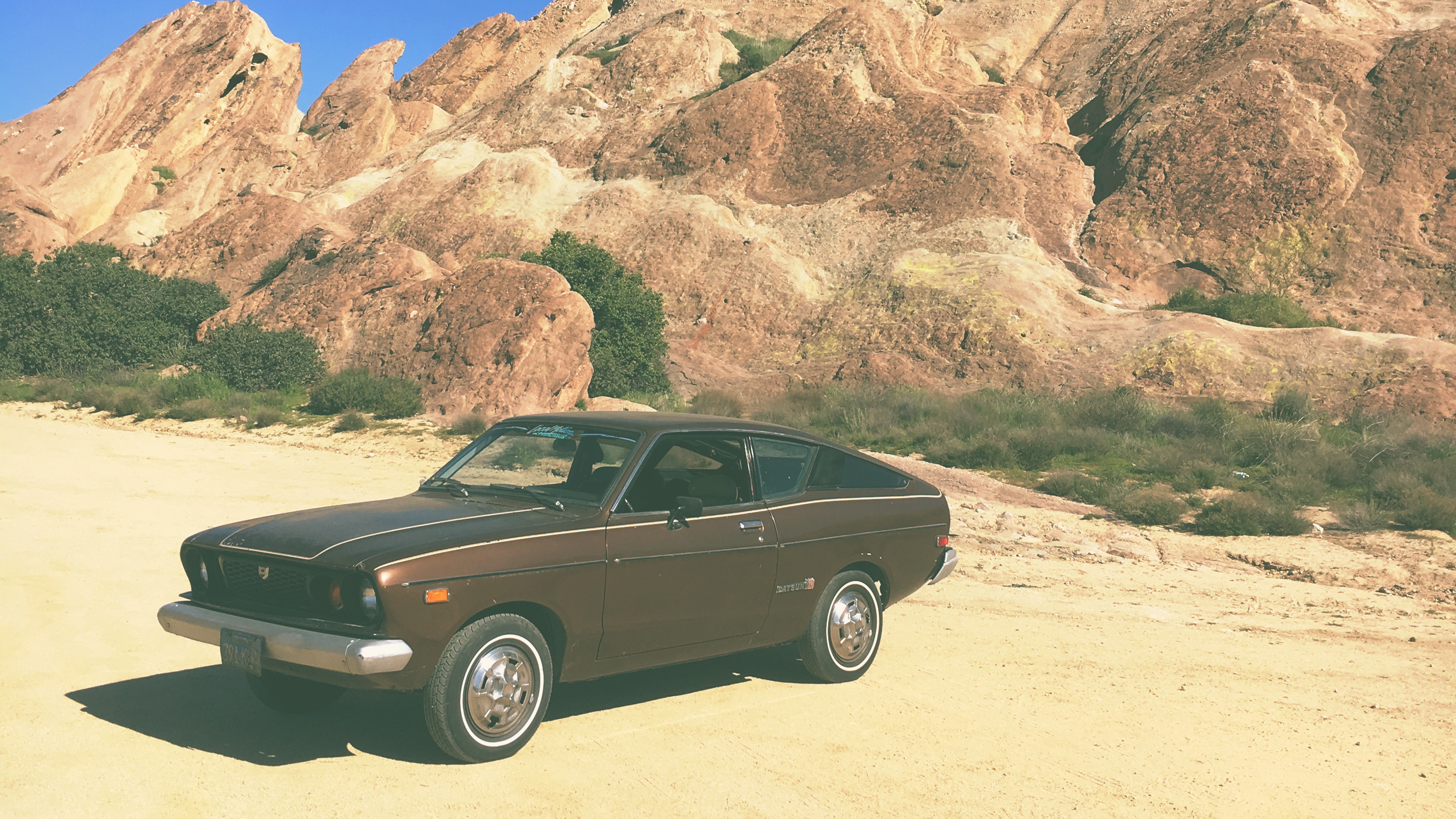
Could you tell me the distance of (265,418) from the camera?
2262cm

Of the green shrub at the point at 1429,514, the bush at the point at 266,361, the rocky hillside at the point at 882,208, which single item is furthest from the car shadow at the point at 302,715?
the bush at the point at 266,361

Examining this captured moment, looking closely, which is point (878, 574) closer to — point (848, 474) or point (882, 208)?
point (848, 474)

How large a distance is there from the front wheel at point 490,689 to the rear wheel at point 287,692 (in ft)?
3.49

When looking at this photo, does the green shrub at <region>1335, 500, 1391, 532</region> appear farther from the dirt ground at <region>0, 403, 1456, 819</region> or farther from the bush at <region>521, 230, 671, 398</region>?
→ the bush at <region>521, 230, 671, 398</region>

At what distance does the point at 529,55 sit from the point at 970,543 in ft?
171

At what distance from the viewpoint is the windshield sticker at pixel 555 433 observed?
6.00 m

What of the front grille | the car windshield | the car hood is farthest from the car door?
the front grille

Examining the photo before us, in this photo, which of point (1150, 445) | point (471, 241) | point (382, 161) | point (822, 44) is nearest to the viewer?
point (1150, 445)

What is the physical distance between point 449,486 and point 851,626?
8.53 ft

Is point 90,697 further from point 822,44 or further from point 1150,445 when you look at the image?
point 822,44

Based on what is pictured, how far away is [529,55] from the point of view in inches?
2281

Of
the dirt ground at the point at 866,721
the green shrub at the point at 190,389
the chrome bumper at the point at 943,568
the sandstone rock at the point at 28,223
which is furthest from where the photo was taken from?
the sandstone rock at the point at 28,223

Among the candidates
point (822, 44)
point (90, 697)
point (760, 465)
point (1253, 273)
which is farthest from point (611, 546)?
point (822, 44)

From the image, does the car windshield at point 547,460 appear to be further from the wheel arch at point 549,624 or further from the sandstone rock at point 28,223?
the sandstone rock at point 28,223
